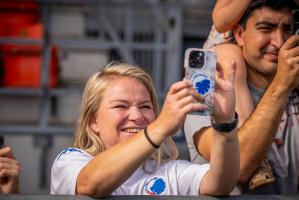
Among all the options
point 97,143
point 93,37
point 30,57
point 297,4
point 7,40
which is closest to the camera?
point 97,143

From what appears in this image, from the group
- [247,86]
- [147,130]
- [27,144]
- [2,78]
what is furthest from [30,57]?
[147,130]

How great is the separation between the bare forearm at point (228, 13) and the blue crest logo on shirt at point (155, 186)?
783 millimetres

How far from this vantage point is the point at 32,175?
21.1 ft

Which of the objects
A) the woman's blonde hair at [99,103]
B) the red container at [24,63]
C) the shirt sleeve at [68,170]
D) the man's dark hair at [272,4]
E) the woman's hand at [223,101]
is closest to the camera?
the woman's hand at [223,101]

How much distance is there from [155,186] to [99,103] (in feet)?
1.20

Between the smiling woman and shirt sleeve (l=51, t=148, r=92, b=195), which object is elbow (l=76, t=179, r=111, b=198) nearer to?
the smiling woman

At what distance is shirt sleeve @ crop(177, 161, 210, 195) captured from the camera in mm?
2578

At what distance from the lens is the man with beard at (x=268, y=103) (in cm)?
A: 279

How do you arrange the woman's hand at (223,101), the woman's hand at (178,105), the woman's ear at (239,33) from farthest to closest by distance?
the woman's ear at (239,33) → the woman's hand at (223,101) → the woman's hand at (178,105)

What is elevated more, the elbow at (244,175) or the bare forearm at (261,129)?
the bare forearm at (261,129)

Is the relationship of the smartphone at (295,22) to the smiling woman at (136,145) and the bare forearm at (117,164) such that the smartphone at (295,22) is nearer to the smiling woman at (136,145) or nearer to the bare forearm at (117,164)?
the smiling woman at (136,145)

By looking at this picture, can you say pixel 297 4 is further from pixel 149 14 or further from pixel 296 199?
pixel 149 14

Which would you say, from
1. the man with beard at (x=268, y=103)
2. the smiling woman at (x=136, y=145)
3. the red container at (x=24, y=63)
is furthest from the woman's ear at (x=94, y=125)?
the red container at (x=24, y=63)

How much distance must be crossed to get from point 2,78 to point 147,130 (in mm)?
4866
